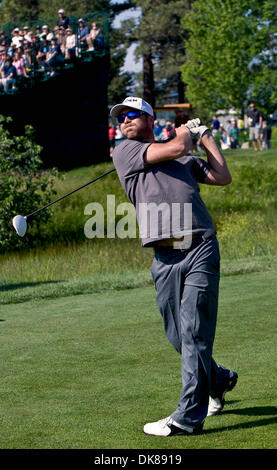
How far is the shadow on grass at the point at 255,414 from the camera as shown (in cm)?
503

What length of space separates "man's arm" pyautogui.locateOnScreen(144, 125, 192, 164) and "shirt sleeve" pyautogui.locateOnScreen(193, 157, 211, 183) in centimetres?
25

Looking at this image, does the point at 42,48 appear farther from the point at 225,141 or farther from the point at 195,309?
the point at 195,309

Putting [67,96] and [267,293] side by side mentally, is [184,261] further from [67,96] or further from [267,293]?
[67,96]

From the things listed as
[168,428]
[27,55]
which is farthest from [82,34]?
[168,428]

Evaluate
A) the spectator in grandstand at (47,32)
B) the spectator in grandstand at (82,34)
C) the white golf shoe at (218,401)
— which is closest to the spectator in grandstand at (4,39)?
the spectator in grandstand at (47,32)

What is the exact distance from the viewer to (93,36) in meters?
35.2

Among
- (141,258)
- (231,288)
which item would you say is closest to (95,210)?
(141,258)

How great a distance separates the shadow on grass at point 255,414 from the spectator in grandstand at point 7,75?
2772 cm

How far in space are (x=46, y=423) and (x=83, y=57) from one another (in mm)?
31470

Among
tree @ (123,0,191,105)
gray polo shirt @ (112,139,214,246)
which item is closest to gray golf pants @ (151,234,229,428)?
gray polo shirt @ (112,139,214,246)

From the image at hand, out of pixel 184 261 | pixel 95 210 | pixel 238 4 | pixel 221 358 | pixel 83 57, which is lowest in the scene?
pixel 95 210

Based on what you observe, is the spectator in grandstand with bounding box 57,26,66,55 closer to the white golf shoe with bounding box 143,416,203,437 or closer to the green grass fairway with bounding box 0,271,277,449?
the green grass fairway with bounding box 0,271,277,449

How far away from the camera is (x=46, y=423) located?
17.2ft

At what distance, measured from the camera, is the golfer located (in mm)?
4984
